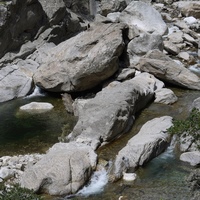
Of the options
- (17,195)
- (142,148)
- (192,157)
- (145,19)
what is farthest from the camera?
(145,19)

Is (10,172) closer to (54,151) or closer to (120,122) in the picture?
(54,151)

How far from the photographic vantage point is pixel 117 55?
24078mm

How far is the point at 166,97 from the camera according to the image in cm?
2244

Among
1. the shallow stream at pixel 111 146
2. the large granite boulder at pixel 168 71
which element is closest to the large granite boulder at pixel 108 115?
the shallow stream at pixel 111 146

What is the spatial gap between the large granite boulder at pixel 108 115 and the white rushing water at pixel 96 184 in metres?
2.13

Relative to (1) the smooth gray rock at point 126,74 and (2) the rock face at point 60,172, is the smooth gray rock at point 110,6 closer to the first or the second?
(1) the smooth gray rock at point 126,74

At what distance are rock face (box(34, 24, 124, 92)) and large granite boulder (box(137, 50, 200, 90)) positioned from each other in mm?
2122

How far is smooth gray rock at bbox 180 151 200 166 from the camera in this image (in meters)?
15.5

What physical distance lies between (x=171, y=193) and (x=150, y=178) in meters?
1.32

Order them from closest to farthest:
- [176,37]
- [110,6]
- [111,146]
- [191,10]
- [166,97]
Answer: [111,146] < [166,97] < [176,37] < [191,10] < [110,6]

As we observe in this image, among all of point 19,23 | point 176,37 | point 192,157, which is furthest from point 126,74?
point 192,157

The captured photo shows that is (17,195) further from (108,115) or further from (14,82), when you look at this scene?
(14,82)

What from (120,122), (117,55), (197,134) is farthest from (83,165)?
(117,55)

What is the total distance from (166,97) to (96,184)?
9311 millimetres
